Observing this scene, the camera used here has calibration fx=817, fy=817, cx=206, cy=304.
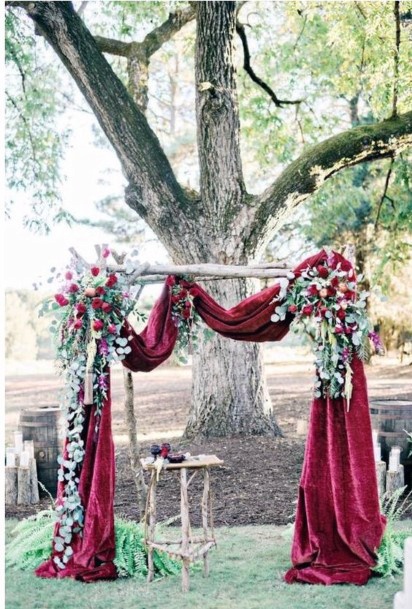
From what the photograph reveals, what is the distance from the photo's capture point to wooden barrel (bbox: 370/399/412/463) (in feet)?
24.1

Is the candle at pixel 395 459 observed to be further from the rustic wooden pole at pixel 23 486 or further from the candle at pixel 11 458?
the candle at pixel 11 458

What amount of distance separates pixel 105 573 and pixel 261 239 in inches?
180

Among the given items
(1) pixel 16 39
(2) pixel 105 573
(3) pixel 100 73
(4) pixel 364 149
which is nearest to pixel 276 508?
(2) pixel 105 573

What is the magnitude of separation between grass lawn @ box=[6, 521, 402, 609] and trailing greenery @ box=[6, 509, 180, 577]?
0.33 feet

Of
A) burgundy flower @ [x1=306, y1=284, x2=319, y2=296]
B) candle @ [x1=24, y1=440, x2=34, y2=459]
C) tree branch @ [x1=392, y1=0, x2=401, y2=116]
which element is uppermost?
tree branch @ [x1=392, y1=0, x2=401, y2=116]

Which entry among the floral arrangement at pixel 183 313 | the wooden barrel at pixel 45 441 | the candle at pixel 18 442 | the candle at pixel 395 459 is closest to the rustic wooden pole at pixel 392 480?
the candle at pixel 395 459

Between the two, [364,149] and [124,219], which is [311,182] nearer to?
[364,149]

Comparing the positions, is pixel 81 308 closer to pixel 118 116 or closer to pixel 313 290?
pixel 313 290

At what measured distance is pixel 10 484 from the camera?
7.43 m

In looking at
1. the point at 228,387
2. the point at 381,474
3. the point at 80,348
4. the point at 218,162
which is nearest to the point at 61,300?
the point at 80,348

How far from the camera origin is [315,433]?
5398 mm

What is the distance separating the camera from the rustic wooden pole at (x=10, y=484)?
741cm

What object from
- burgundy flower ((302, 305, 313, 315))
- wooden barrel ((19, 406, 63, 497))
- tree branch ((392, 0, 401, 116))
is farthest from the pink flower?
tree branch ((392, 0, 401, 116))

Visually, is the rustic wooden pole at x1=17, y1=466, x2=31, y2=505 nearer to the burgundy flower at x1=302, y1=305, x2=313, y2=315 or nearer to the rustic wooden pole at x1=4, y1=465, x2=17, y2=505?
the rustic wooden pole at x1=4, y1=465, x2=17, y2=505
